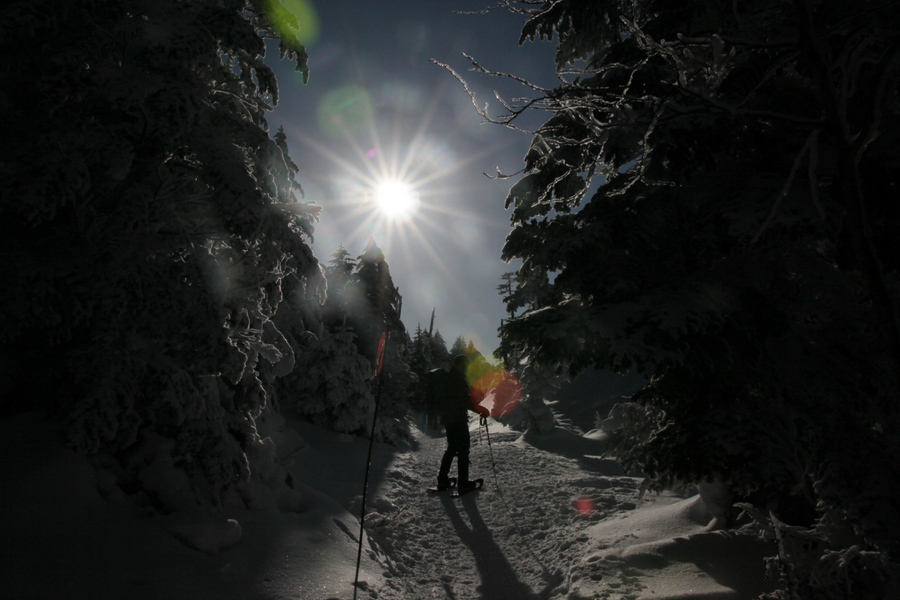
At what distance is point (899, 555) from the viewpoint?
2.62m

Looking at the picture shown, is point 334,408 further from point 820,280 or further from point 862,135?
point 862,135

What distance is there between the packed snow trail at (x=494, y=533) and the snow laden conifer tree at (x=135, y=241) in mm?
1762

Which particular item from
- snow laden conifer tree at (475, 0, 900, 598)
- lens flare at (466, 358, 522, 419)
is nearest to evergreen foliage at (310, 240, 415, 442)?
snow laden conifer tree at (475, 0, 900, 598)

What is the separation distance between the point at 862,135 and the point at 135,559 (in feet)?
15.5

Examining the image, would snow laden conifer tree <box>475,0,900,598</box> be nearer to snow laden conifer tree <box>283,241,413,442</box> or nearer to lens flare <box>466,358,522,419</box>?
snow laden conifer tree <box>283,241,413,442</box>

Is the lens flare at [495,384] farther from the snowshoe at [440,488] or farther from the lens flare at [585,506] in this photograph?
the lens flare at [585,506]

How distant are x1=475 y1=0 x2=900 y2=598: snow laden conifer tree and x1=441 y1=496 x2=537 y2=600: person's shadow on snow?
6.23 feet

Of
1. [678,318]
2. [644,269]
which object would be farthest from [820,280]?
[678,318]

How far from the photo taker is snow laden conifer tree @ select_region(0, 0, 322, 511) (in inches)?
141

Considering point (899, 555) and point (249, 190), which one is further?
point (249, 190)

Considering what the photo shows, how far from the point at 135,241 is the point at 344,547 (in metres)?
3.85

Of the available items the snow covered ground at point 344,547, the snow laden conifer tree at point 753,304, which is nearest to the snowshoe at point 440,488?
the snow covered ground at point 344,547

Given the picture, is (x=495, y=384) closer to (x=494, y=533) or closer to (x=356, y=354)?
(x=356, y=354)

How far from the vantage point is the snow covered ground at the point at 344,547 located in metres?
2.67
